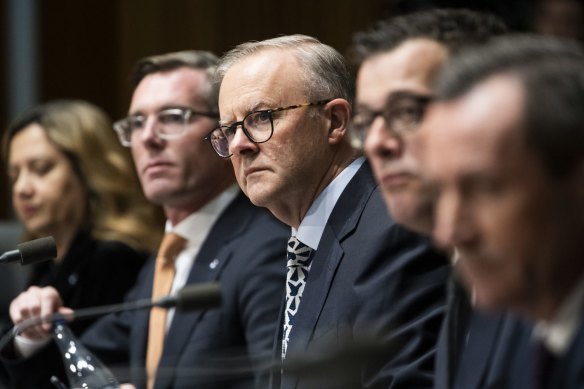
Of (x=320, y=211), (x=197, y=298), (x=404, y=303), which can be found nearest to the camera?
(x=197, y=298)

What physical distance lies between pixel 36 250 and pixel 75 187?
1703 mm

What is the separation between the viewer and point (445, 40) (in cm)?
204

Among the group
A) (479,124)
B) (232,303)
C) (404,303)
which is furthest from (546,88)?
(232,303)

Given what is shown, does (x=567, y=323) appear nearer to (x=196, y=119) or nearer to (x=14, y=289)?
(x=196, y=119)

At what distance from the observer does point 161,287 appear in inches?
127

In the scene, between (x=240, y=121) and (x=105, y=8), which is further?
(x=105, y=8)

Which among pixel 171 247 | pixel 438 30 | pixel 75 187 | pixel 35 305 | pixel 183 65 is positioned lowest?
pixel 75 187

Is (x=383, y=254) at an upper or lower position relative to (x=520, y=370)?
lower

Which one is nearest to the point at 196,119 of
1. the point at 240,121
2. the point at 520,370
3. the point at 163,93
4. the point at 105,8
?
the point at 163,93

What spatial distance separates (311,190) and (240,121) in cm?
24

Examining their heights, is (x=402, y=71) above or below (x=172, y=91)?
above

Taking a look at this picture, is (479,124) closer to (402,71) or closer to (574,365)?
(574,365)

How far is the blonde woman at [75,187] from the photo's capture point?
3.88 metres

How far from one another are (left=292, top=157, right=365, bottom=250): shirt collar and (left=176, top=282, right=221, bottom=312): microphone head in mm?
638
